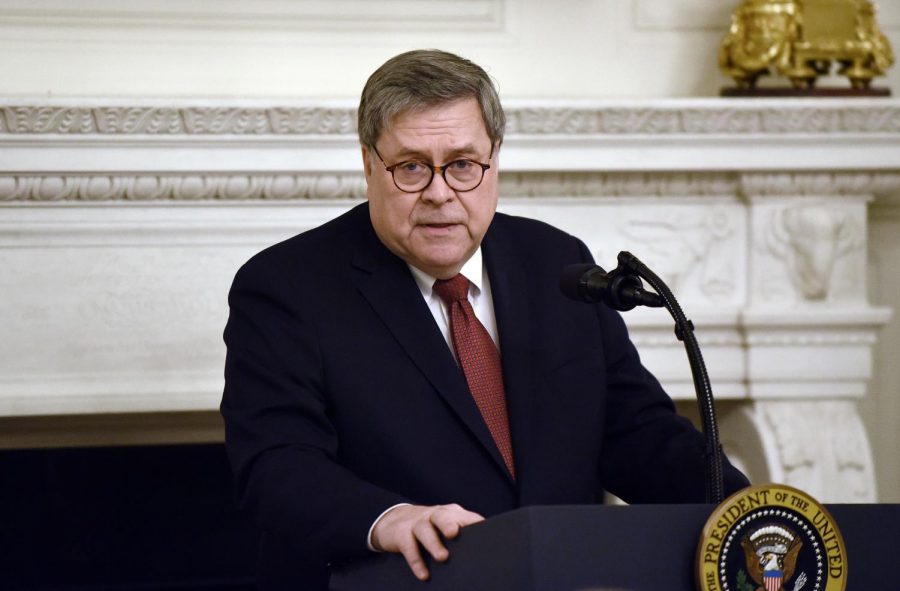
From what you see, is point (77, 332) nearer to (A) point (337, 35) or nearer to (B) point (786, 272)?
(A) point (337, 35)

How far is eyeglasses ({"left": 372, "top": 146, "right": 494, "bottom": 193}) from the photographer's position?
5.86 feet

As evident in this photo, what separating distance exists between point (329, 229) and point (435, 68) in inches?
13.3

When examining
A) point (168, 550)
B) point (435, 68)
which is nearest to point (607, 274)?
point (435, 68)

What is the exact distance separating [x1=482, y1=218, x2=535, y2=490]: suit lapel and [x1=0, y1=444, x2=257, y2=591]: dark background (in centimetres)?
134

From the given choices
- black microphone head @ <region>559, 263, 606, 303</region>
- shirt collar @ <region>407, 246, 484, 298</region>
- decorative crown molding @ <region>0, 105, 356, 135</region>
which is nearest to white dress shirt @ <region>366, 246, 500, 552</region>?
shirt collar @ <region>407, 246, 484, 298</region>

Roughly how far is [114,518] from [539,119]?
1.38m

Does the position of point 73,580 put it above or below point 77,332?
below

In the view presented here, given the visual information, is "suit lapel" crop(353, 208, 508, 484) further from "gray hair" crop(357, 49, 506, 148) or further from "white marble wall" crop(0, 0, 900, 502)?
"white marble wall" crop(0, 0, 900, 502)

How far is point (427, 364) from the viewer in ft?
5.90

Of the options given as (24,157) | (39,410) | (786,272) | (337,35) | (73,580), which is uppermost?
(337,35)

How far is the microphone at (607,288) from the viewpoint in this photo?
147cm

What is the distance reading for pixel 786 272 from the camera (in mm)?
2936

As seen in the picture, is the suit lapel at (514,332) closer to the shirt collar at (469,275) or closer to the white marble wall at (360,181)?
the shirt collar at (469,275)

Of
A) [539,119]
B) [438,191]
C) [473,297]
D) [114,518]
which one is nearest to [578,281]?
[438,191]
